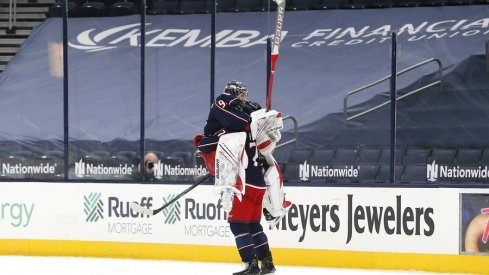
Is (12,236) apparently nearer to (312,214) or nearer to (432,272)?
(312,214)

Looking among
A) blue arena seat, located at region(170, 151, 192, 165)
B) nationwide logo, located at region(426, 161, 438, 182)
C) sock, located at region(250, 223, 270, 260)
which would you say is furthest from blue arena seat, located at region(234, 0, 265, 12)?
A: sock, located at region(250, 223, 270, 260)

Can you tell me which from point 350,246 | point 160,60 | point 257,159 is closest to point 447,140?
point 350,246

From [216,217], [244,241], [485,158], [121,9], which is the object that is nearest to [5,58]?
[121,9]

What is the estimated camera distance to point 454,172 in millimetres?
9344

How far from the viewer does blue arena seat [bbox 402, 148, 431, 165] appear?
948cm

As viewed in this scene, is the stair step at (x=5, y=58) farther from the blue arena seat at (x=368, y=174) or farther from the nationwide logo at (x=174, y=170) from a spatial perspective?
the blue arena seat at (x=368, y=174)

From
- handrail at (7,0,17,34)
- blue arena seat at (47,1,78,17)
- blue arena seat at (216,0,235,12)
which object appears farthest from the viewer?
handrail at (7,0,17,34)

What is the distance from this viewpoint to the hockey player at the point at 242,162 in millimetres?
8031

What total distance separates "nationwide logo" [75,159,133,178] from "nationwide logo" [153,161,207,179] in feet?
0.80

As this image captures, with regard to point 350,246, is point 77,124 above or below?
above

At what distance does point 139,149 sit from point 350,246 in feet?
7.14

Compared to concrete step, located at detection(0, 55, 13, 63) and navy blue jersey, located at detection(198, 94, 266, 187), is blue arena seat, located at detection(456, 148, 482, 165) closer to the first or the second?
navy blue jersey, located at detection(198, 94, 266, 187)

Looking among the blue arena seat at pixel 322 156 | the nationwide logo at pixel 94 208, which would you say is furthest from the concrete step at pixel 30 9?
the blue arena seat at pixel 322 156

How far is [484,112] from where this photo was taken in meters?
9.58
